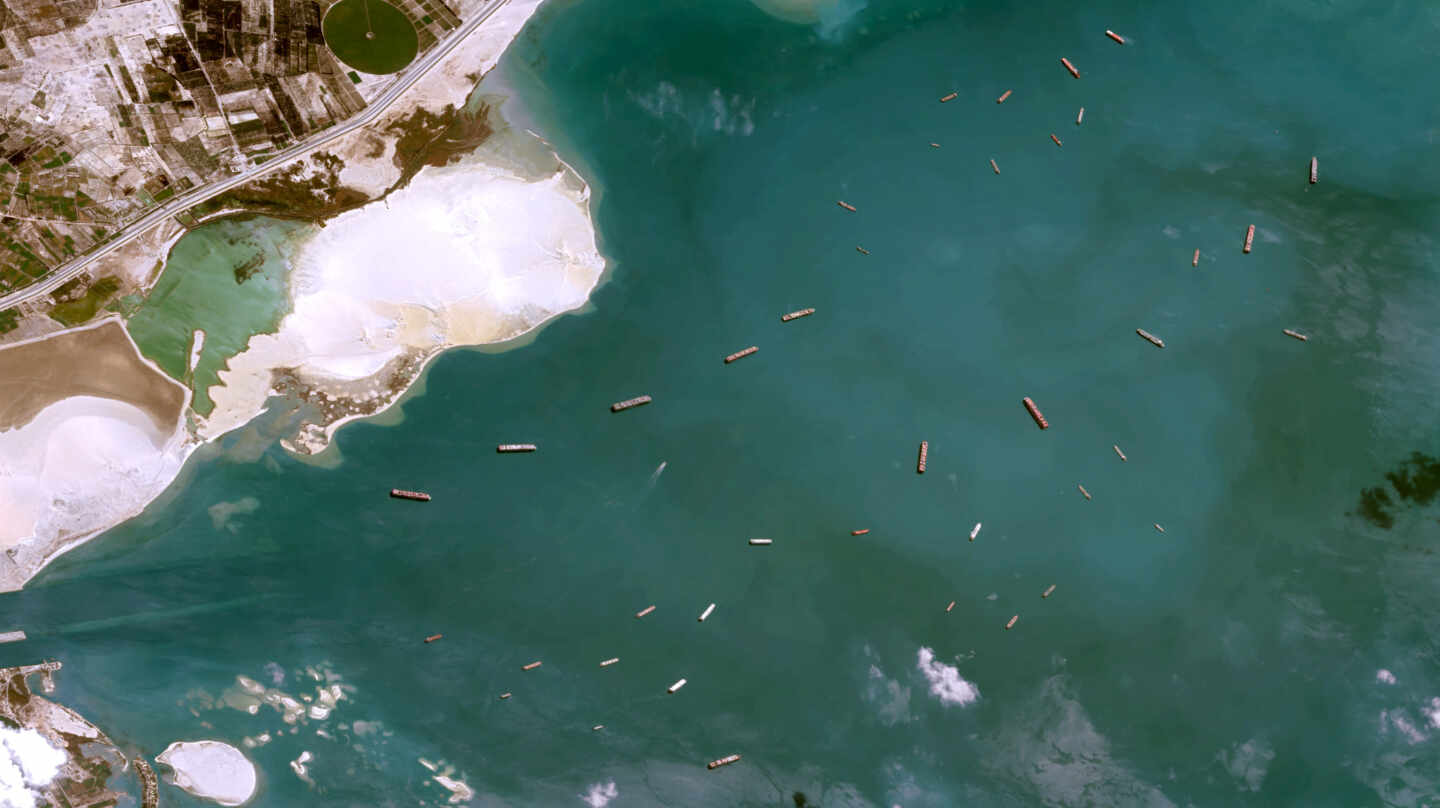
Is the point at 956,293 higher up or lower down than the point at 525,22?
lower down

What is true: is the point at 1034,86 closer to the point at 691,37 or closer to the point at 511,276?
the point at 691,37

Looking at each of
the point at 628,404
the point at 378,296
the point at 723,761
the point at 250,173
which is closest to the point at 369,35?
the point at 250,173

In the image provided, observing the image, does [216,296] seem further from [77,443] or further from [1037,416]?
[1037,416]

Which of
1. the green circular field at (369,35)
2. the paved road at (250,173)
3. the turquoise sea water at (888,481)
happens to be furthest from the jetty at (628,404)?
the green circular field at (369,35)

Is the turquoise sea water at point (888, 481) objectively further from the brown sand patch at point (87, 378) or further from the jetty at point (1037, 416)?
the brown sand patch at point (87, 378)

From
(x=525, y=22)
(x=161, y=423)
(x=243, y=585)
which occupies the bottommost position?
(x=243, y=585)

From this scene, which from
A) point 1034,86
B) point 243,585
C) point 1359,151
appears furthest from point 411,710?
point 1359,151

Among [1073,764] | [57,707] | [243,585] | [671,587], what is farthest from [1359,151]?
[57,707]
